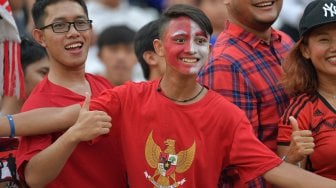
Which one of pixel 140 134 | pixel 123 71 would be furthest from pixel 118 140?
pixel 123 71

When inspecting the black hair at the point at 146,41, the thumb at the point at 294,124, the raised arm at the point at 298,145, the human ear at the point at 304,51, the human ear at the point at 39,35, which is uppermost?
the human ear at the point at 39,35

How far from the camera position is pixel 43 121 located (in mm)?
4852

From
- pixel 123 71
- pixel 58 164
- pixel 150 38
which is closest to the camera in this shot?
pixel 58 164

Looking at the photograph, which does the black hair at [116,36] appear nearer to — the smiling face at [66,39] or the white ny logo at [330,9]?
the smiling face at [66,39]

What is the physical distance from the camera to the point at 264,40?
18.0 ft

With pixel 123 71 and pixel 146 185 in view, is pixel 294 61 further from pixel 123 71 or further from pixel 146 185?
pixel 123 71

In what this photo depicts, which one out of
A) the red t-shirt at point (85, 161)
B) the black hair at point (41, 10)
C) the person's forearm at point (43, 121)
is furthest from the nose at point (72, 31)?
the person's forearm at point (43, 121)

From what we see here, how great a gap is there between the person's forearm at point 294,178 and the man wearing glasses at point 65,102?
33.5 inches

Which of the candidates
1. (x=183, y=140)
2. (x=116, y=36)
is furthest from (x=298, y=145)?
(x=116, y=36)

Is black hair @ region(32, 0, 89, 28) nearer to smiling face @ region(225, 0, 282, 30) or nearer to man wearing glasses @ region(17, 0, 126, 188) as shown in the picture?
man wearing glasses @ region(17, 0, 126, 188)

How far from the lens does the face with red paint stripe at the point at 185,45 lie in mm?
4723

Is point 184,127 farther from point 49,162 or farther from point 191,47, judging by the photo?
point 49,162

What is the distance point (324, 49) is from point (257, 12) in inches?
22.1

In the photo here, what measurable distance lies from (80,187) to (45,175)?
1.04ft
